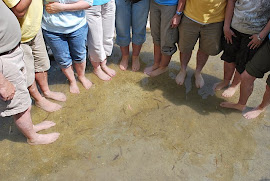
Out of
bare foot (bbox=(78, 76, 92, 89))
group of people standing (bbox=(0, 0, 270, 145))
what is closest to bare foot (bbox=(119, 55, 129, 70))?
group of people standing (bbox=(0, 0, 270, 145))

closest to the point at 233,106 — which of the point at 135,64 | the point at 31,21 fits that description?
the point at 135,64

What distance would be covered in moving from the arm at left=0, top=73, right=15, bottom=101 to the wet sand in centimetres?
83

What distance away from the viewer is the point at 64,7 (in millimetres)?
2547

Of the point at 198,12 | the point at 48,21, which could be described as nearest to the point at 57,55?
the point at 48,21

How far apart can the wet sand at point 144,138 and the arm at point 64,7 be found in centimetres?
111

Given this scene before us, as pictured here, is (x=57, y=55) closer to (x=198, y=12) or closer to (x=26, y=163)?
(x=26, y=163)

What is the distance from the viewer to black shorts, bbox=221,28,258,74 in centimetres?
268

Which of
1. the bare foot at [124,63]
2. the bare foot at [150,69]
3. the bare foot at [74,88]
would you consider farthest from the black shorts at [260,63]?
the bare foot at [74,88]

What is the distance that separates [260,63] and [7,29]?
2306 millimetres

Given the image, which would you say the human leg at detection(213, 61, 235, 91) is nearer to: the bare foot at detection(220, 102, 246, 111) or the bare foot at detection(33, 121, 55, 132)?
the bare foot at detection(220, 102, 246, 111)

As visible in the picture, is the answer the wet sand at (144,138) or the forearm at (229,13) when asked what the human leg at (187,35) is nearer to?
the forearm at (229,13)

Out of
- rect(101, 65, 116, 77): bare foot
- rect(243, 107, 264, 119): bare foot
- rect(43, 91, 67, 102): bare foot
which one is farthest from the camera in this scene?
rect(101, 65, 116, 77): bare foot

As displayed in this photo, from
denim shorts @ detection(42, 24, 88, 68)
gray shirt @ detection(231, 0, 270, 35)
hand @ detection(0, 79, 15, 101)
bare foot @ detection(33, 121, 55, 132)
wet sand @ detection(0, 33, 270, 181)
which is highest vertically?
gray shirt @ detection(231, 0, 270, 35)

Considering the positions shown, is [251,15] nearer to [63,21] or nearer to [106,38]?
[106,38]
